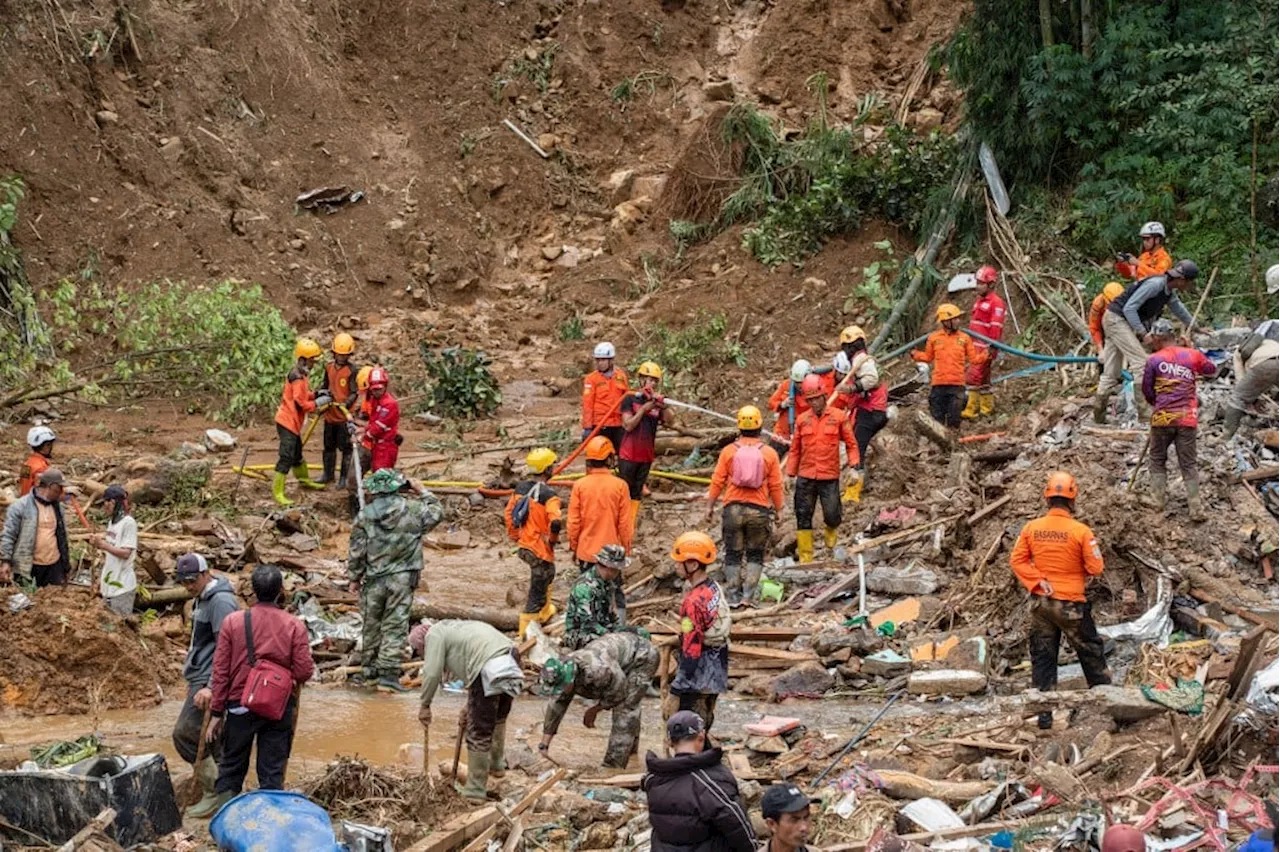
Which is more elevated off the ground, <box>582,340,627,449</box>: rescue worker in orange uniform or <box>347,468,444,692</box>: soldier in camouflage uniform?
<box>582,340,627,449</box>: rescue worker in orange uniform

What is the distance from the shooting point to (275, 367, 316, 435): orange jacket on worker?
1560cm

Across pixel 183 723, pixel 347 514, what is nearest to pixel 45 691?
pixel 183 723

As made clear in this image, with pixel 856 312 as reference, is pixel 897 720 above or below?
below

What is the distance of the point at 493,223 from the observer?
26469mm

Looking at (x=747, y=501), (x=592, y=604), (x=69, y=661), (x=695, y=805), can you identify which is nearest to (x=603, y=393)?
(x=747, y=501)

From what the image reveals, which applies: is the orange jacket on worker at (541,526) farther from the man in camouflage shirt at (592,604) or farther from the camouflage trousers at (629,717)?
the camouflage trousers at (629,717)

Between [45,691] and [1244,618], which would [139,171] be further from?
[1244,618]

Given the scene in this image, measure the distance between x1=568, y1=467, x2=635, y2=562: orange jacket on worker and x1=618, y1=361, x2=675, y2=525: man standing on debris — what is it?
2.60m

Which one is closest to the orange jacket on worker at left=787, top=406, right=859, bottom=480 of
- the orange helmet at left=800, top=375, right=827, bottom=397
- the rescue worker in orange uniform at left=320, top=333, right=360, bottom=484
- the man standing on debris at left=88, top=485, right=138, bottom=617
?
the orange helmet at left=800, top=375, right=827, bottom=397

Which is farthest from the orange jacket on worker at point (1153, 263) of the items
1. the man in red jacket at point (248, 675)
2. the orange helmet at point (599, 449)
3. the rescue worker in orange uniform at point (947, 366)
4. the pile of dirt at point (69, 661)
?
the man in red jacket at point (248, 675)

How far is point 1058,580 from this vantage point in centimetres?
996

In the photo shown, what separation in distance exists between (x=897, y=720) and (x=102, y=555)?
692 centimetres

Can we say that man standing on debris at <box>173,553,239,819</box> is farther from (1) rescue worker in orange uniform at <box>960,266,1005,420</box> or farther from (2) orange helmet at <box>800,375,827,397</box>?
(1) rescue worker in orange uniform at <box>960,266,1005,420</box>

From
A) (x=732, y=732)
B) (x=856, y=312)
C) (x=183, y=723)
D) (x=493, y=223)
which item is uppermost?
(x=493, y=223)
